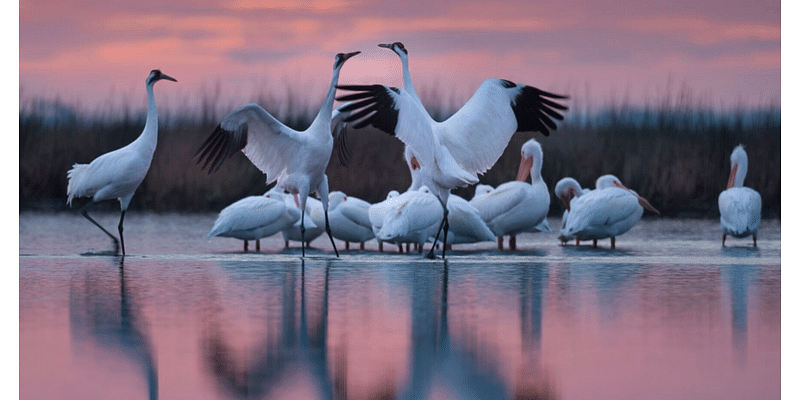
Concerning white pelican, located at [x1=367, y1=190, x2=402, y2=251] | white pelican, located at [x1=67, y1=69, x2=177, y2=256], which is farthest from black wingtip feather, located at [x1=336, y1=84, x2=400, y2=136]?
white pelican, located at [x1=67, y1=69, x2=177, y2=256]

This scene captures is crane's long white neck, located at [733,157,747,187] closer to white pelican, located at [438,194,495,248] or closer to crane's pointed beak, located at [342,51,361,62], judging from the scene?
white pelican, located at [438,194,495,248]

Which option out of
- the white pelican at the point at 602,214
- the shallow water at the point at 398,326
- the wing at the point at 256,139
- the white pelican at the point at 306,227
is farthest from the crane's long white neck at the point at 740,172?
the wing at the point at 256,139

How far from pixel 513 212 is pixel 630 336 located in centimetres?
611

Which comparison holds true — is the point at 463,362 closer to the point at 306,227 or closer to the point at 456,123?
the point at 456,123

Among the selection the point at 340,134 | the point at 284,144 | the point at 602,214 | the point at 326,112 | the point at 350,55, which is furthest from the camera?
the point at 340,134

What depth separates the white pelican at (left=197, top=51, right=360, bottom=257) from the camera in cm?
1057

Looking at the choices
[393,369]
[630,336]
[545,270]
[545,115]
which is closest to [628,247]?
[545,115]

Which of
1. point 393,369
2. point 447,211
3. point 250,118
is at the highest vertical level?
point 250,118

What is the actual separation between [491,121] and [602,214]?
2.13 meters

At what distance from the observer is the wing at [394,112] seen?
9.45 meters

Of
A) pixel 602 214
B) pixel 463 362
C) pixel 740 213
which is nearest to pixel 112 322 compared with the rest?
pixel 463 362

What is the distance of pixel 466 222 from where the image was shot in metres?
11.5

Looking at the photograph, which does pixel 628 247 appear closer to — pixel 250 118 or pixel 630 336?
pixel 250 118

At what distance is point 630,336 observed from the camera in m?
5.93
